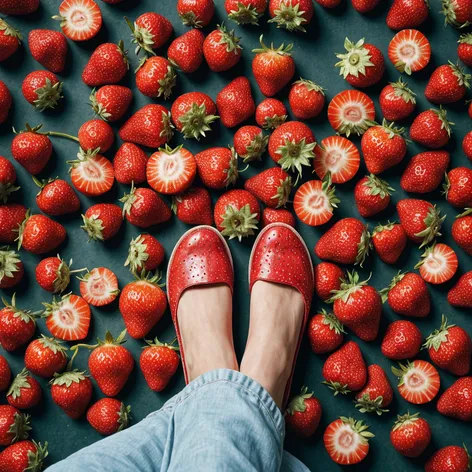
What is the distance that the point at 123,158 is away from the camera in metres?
1.42

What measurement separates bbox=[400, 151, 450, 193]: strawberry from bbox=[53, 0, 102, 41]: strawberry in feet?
2.61

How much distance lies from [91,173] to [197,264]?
12.6 inches

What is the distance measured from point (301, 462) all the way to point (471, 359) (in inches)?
18.0

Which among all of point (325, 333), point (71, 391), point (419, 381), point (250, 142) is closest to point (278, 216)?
point (250, 142)

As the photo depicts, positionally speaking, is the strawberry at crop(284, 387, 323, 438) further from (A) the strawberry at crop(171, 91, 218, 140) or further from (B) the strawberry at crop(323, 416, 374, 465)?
(A) the strawberry at crop(171, 91, 218, 140)

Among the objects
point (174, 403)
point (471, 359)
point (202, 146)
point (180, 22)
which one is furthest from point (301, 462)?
point (180, 22)

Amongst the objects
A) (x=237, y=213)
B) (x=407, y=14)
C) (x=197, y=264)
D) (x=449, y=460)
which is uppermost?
(x=407, y=14)

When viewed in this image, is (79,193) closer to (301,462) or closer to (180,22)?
(180,22)

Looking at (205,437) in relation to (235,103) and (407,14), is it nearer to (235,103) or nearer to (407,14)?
(235,103)

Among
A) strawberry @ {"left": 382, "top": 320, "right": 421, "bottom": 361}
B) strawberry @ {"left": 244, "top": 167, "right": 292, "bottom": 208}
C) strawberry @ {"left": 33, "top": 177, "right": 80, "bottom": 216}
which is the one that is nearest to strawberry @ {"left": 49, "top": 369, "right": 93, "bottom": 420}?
strawberry @ {"left": 33, "top": 177, "right": 80, "bottom": 216}

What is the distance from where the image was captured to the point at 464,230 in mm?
1399

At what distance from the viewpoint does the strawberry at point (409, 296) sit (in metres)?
1.39


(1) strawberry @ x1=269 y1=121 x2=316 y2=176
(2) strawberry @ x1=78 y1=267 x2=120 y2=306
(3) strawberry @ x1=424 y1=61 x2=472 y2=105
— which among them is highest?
(3) strawberry @ x1=424 y1=61 x2=472 y2=105

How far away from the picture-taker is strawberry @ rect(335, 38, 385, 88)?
140cm
